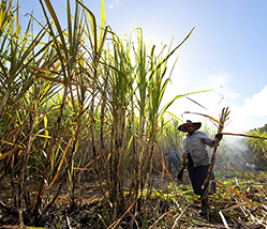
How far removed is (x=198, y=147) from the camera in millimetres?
2510

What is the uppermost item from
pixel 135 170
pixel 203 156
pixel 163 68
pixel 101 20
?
pixel 101 20

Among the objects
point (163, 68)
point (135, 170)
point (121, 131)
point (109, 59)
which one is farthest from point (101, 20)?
point (135, 170)

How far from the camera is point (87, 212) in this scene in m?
1.22

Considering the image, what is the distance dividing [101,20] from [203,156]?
234cm

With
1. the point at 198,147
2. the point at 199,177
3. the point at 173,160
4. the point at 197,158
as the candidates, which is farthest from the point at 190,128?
the point at 173,160

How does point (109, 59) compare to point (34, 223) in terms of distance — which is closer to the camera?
point (34, 223)

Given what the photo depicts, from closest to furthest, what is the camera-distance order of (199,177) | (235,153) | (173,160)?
(199,177) → (173,160) → (235,153)

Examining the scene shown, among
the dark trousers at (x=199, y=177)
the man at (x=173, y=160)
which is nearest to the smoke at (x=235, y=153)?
the man at (x=173, y=160)

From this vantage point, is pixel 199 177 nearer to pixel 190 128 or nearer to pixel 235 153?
pixel 190 128

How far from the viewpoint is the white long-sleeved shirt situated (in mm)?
2457

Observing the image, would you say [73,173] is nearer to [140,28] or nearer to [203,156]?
[140,28]

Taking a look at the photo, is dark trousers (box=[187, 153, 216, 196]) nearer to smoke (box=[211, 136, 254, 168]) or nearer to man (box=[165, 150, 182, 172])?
man (box=[165, 150, 182, 172])

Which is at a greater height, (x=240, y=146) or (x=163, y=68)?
(x=163, y=68)

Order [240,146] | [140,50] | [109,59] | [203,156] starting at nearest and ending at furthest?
[140,50]
[109,59]
[203,156]
[240,146]
